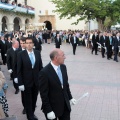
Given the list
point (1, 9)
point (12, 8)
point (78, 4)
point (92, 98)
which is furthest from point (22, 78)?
point (12, 8)

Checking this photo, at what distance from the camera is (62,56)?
14.8 feet

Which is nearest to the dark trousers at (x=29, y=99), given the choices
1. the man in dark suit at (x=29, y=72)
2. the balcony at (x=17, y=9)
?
the man in dark suit at (x=29, y=72)

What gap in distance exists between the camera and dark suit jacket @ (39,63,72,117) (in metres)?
4.53

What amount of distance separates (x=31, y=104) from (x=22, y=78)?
59 cm

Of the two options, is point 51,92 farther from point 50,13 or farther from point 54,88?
point 50,13

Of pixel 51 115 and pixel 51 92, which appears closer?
pixel 51 115

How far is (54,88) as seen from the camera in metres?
4.61

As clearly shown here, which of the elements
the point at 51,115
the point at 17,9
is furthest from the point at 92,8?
the point at 51,115

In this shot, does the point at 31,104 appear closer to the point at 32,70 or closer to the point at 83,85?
the point at 32,70

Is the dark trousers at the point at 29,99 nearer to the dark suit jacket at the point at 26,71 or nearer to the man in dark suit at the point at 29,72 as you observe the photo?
the man in dark suit at the point at 29,72

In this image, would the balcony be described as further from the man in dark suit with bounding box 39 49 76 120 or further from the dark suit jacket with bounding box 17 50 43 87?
the man in dark suit with bounding box 39 49 76 120

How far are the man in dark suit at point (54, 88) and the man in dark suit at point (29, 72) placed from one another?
5.31ft

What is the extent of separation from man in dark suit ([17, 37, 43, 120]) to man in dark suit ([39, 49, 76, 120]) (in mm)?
1617

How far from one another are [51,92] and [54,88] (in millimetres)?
79
